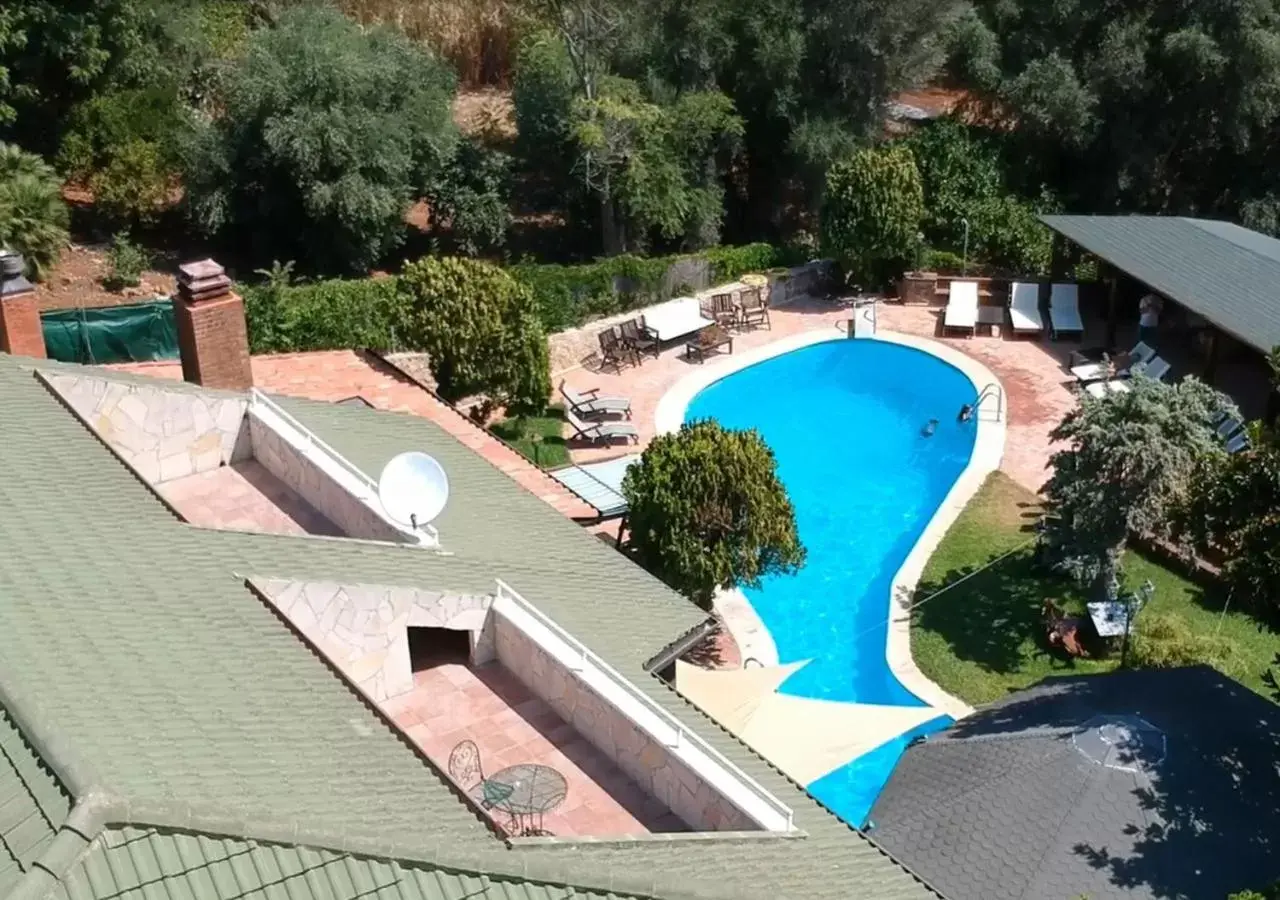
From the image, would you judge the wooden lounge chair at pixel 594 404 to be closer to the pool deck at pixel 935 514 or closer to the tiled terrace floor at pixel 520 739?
the pool deck at pixel 935 514

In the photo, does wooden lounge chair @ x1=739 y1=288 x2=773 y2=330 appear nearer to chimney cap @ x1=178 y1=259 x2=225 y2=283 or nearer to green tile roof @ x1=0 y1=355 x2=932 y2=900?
chimney cap @ x1=178 y1=259 x2=225 y2=283

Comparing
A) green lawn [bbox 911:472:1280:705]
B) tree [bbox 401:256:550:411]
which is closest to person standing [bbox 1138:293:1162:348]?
green lawn [bbox 911:472:1280:705]

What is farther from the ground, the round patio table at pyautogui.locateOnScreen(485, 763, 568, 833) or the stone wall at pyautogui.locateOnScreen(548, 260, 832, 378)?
the round patio table at pyautogui.locateOnScreen(485, 763, 568, 833)

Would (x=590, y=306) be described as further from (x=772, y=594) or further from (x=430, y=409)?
(x=772, y=594)

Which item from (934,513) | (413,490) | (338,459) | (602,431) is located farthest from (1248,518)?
(602,431)

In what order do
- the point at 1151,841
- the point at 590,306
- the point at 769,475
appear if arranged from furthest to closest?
the point at 590,306
the point at 769,475
the point at 1151,841

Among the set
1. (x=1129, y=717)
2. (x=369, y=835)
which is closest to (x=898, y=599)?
(x=1129, y=717)

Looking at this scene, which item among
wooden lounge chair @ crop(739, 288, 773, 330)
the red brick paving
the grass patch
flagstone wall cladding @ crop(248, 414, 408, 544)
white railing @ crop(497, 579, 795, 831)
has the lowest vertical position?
the grass patch
